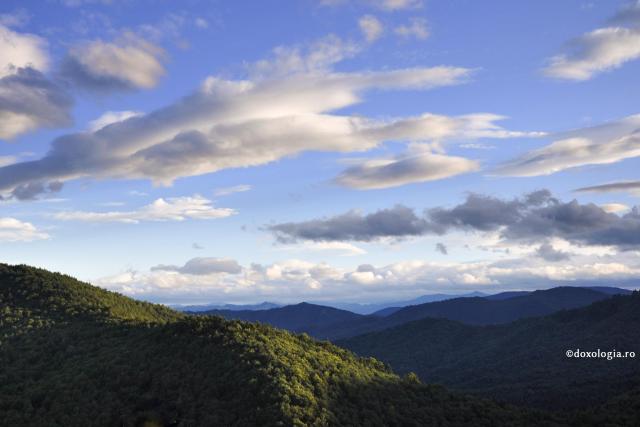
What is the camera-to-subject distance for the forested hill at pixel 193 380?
6088 cm

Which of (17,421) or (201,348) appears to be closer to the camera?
(17,421)

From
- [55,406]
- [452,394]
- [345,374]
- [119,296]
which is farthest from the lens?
[119,296]

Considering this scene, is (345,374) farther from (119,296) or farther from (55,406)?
(119,296)

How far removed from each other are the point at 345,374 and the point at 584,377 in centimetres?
13196

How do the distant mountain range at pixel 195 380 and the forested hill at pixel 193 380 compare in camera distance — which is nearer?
the forested hill at pixel 193 380

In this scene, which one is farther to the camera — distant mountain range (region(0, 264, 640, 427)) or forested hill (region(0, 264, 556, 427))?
distant mountain range (region(0, 264, 640, 427))

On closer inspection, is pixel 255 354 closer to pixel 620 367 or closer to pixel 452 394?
pixel 452 394

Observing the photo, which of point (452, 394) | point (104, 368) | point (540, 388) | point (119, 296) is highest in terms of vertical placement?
point (119, 296)

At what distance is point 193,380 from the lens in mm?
66375

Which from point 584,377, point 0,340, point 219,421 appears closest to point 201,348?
point 219,421

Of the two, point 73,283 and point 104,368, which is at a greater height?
point 73,283

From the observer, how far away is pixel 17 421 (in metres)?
60.4

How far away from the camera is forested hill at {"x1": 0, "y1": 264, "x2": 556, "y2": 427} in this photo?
6088 centimetres

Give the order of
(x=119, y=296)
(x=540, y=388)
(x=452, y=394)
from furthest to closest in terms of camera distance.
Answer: (x=540, y=388) < (x=119, y=296) < (x=452, y=394)
